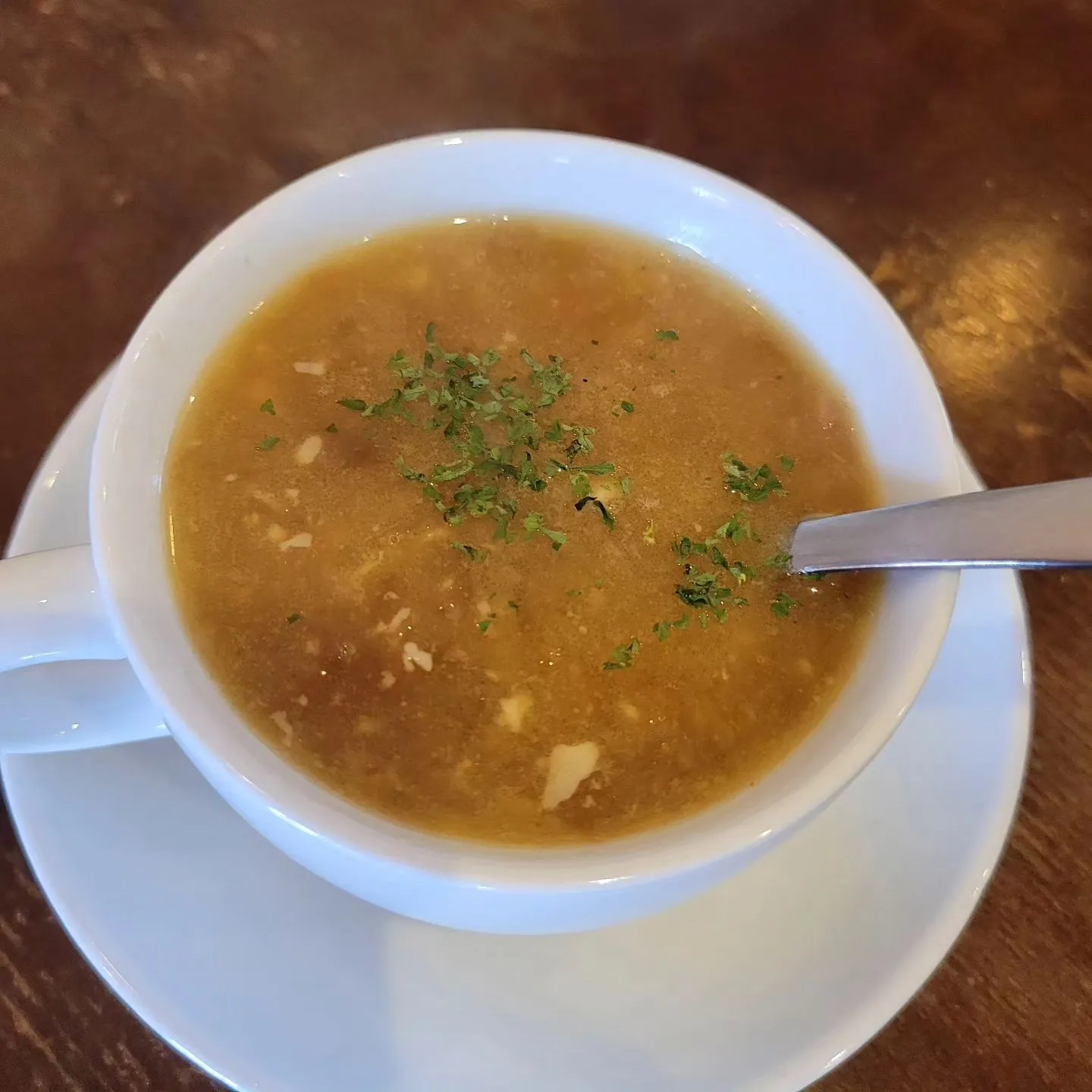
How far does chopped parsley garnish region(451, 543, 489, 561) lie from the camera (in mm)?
1183

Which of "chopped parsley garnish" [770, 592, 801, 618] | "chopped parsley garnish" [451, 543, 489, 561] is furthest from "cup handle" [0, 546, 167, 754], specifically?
"chopped parsley garnish" [770, 592, 801, 618]

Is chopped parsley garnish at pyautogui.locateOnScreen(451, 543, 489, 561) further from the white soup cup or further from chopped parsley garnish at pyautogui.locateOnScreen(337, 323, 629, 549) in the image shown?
the white soup cup

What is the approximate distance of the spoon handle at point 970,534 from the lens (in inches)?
37.3

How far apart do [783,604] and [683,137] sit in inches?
49.5

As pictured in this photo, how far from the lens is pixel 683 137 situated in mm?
2057

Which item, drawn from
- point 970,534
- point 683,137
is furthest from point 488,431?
point 683,137

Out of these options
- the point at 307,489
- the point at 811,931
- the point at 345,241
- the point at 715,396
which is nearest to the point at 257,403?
the point at 307,489

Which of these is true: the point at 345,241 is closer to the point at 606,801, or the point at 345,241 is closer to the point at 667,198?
Answer: the point at 667,198

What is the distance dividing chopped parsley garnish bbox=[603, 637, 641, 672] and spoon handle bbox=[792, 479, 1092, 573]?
221mm

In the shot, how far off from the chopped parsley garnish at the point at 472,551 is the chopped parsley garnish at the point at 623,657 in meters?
0.19

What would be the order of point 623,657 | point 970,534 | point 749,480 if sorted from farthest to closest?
1. point 749,480
2. point 623,657
3. point 970,534

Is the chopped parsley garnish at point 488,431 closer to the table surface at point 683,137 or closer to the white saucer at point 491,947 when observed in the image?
the white saucer at point 491,947

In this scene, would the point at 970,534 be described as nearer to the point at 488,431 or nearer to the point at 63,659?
the point at 488,431

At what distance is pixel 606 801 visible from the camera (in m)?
1.06
